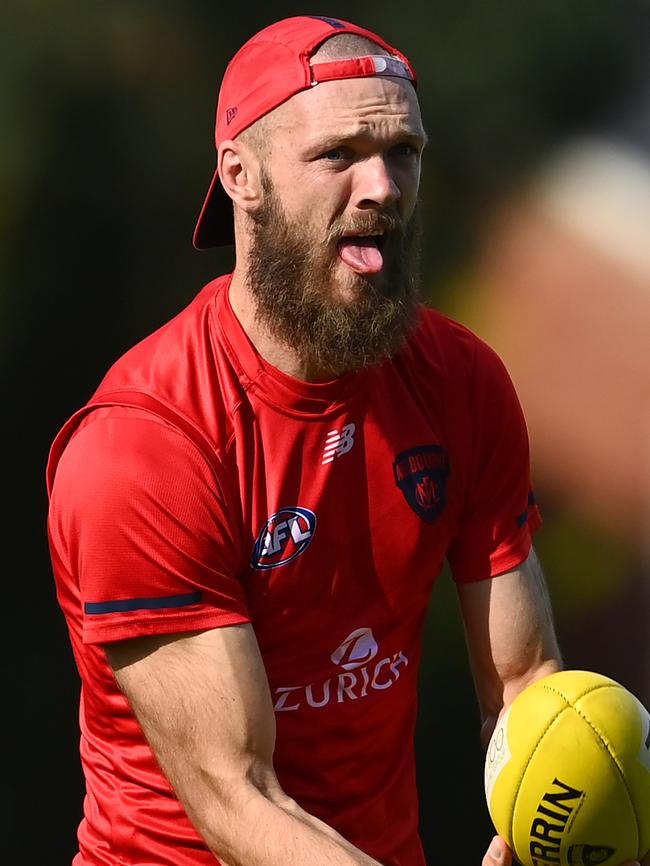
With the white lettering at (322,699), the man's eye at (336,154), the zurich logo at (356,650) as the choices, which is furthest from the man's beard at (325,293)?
the white lettering at (322,699)

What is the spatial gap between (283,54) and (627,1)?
1795mm

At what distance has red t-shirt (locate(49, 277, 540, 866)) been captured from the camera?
2.89 metres

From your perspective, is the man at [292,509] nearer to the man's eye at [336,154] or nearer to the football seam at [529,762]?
the man's eye at [336,154]

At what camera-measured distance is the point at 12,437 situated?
4.29 m

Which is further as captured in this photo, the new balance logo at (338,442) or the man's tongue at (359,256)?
Answer: the new balance logo at (338,442)

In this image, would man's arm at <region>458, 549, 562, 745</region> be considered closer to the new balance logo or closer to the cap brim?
the new balance logo

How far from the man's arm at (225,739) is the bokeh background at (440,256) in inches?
59.4

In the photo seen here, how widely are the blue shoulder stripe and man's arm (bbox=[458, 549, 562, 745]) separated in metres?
0.83

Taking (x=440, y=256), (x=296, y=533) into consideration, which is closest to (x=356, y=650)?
(x=296, y=533)

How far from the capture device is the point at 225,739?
2848mm

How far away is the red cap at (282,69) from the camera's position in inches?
117

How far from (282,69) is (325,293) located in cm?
45

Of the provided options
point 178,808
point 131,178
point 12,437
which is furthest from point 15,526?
point 178,808

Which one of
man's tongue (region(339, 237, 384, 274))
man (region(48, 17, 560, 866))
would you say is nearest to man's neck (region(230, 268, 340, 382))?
man (region(48, 17, 560, 866))
